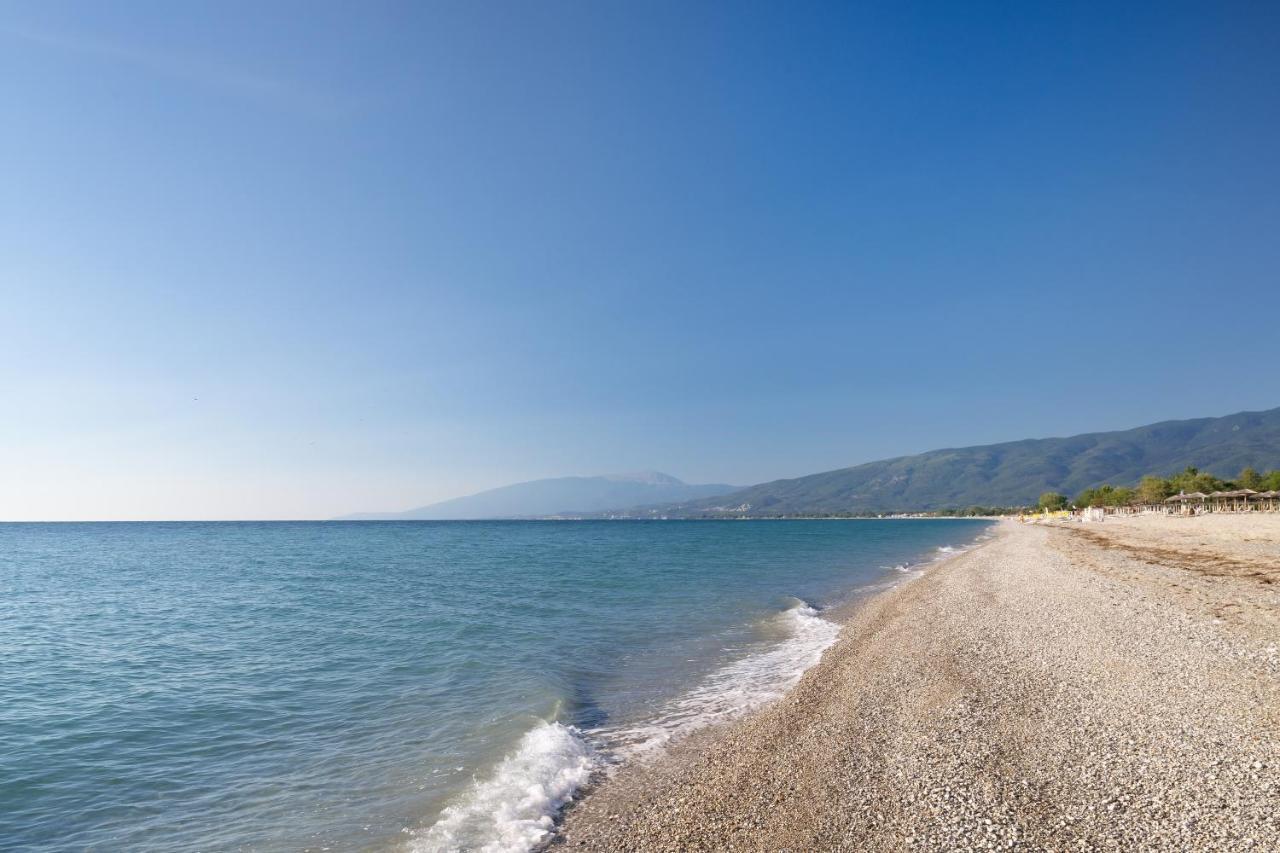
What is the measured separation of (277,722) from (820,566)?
40774mm

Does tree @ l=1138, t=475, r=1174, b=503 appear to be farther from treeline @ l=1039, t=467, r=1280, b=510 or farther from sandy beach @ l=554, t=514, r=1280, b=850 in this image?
sandy beach @ l=554, t=514, r=1280, b=850

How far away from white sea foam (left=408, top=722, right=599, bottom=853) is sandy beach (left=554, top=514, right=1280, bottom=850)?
1.55ft

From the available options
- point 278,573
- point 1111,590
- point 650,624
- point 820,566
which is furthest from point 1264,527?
point 278,573

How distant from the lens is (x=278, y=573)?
48.3 metres

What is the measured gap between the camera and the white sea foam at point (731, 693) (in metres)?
12.2

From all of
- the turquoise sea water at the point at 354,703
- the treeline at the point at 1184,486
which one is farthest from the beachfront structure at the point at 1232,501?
the turquoise sea water at the point at 354,703

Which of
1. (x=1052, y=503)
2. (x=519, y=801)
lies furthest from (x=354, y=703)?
(x=1052, y=503)

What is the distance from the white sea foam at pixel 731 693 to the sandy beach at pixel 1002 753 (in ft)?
2.38

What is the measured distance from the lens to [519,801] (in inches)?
366

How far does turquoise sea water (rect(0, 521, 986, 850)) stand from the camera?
9180 mm

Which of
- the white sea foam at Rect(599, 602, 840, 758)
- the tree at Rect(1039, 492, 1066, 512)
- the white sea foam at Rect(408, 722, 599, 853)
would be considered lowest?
the tree at Rect(1039, 492, 1066, 512)

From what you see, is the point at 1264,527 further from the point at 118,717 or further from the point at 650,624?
the point at 118,717

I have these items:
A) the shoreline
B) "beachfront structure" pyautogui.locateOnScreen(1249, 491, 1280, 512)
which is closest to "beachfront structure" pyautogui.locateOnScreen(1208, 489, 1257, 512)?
"beachfront structure" pyautogui.locateOnScreen(1249, 491, 1280, 512)

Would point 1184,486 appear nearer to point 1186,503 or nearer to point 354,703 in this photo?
point 1186,503
